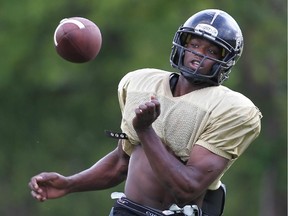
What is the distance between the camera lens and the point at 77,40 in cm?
809

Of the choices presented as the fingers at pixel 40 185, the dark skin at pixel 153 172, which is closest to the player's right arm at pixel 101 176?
the dark skin at pixel 153 172

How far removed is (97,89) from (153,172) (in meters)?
12.5

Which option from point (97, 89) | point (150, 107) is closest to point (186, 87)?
point (150, 107)

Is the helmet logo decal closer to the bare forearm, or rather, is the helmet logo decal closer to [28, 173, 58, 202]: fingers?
the bare forearm

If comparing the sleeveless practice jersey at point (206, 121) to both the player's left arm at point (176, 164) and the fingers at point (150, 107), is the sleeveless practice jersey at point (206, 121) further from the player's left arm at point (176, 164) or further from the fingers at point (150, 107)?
the fingers at point (150, 107)

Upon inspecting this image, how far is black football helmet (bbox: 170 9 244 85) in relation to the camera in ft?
24.9

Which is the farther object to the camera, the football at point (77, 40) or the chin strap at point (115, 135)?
the football at point (77, 40)

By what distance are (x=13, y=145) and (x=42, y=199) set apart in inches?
520

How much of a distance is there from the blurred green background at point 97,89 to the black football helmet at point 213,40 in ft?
34.4

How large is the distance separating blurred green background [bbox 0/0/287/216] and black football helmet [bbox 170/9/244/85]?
34.4ft

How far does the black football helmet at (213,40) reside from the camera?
760cm

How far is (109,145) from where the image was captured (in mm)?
20266

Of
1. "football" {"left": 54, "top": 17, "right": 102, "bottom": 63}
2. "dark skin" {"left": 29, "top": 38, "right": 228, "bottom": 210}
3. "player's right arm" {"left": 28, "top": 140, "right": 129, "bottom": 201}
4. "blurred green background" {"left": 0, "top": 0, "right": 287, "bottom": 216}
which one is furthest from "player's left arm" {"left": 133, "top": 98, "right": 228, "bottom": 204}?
"blurred green background" {"left": 0, "top": 0, "right": 287, "bottom": 216}

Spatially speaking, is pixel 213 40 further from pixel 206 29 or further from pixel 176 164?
pixel 176 164
